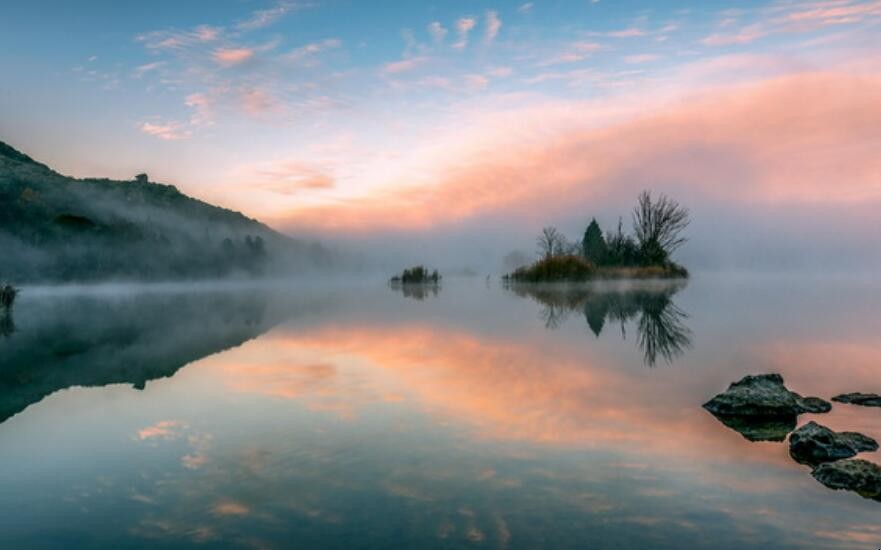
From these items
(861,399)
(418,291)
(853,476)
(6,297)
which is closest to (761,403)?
(861,399)

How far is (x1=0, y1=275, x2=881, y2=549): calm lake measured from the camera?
4641 millimetres

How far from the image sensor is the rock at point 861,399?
29.9 feet

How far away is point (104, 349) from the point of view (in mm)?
17297

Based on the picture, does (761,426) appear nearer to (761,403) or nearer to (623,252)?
(761,403)

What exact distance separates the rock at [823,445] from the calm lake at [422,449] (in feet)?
0.81

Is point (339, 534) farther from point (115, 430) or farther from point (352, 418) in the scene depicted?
point (115, 430)

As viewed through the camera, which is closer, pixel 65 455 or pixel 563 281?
pixel 65 455

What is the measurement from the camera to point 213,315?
96.6 ft

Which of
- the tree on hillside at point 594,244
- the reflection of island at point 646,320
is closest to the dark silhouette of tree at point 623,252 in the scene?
the tree on hillside at point 594,244

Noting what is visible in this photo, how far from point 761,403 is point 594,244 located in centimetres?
6380

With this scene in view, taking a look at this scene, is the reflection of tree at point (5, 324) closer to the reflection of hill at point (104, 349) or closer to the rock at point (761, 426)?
the reflection of hill at point (104, 349)

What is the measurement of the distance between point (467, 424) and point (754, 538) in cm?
406

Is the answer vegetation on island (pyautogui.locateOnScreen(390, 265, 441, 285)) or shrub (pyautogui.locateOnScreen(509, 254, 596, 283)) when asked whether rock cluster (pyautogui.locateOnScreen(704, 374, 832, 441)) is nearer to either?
shrub (pyautogui.locateOnScreen(509, 254, 596, 283))

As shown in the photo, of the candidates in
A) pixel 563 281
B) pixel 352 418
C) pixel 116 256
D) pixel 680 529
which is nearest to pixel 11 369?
pixel 352 418
